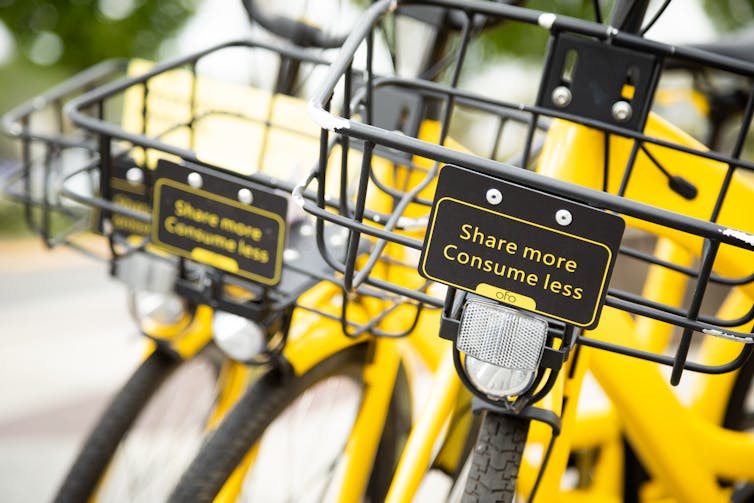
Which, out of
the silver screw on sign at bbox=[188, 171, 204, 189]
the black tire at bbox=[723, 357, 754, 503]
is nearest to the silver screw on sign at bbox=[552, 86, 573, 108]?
the silver screw on sign at bbox=[188, 171, 204, 189]

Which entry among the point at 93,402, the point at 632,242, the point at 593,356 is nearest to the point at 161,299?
the point at 593,356

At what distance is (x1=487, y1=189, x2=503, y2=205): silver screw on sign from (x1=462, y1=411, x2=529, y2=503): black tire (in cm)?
25

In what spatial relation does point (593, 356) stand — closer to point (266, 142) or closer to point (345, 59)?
point (345, 59)

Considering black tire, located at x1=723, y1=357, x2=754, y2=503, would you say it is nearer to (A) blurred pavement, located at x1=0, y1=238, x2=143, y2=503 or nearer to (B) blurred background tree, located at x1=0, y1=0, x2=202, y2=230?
(A) blurred pavement, located at x1=0, y1=238, x2=143, y2=503

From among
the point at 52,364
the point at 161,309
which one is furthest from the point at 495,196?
the point at 52,364

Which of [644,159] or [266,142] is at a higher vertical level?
[644,159]

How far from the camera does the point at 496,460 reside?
2.45 ft

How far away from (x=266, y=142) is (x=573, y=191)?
746 millimetres

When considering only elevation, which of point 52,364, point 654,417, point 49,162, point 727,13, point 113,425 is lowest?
point 52,364

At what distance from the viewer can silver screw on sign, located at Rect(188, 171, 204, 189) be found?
87 cm

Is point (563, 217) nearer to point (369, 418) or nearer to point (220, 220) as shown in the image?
point (220, 220)

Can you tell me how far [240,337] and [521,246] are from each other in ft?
1.44

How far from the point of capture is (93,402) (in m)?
2.17

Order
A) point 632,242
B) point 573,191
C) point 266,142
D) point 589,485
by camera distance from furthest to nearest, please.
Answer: point 632,242, point 589,485, point 266,142, point 573,191
